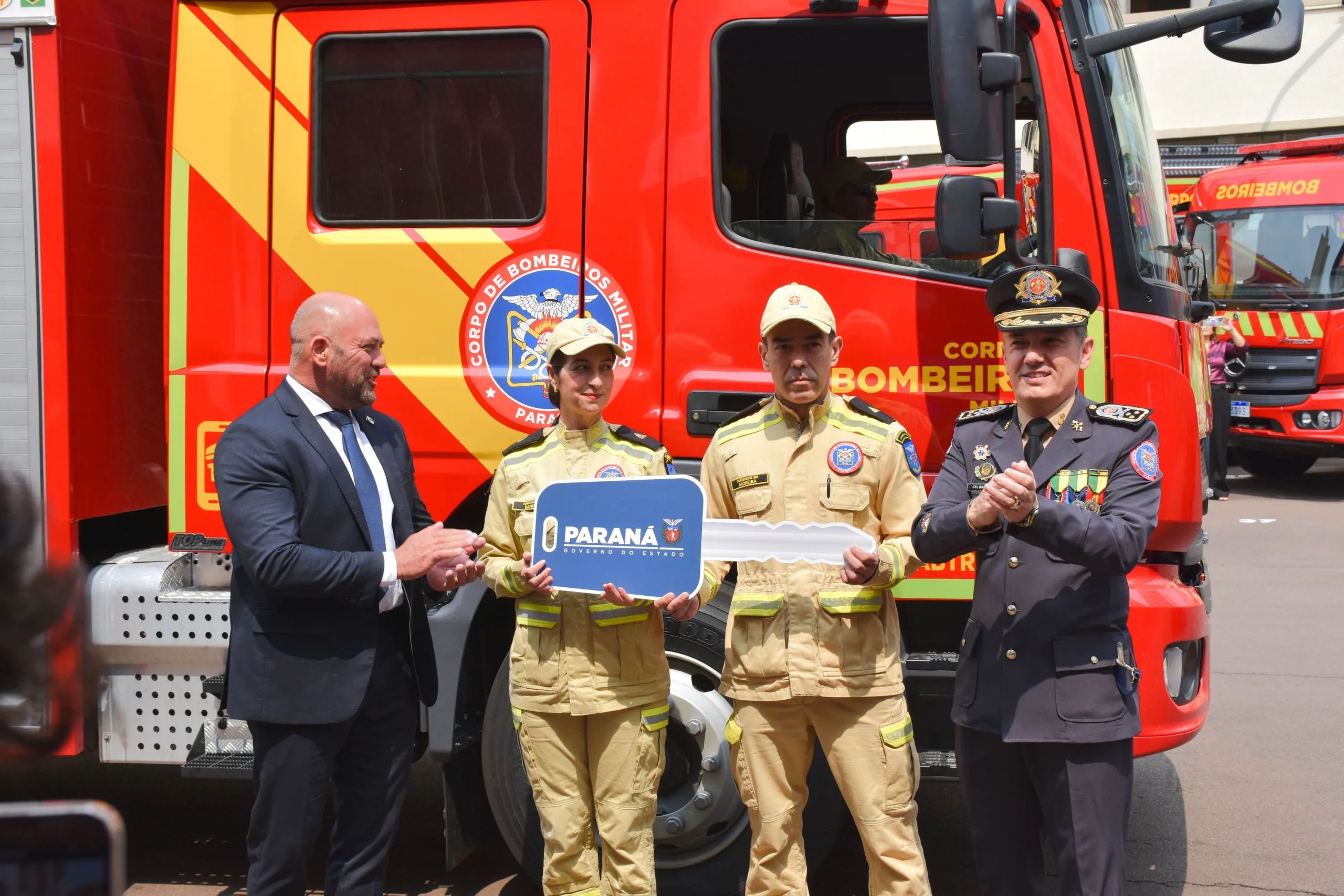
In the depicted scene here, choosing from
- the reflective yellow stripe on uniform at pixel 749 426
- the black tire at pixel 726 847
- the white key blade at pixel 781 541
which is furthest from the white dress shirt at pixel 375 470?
the reflective yellow stripe on uniform at pixel 749 426

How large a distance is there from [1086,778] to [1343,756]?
9.74ft

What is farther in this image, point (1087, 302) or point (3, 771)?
point (1087, 302)

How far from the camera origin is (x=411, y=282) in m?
3.70

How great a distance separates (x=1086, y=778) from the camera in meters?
2.95

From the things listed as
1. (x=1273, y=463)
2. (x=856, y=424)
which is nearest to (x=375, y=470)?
(x=856, y=424)

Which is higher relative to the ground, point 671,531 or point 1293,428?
point 671,531

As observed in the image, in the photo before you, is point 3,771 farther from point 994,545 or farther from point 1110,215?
point 1110,215

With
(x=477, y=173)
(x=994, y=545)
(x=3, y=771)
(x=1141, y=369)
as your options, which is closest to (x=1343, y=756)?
(x=1141, y=369)

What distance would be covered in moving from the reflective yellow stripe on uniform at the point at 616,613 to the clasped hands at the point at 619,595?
0.20 ft

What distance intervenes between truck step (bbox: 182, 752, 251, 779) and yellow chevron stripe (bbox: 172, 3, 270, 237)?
4.98ft

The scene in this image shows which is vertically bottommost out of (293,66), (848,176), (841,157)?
(848,176)

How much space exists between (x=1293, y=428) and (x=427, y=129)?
10799 millimetres

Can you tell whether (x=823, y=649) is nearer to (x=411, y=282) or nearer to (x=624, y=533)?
(x=624, y=533)

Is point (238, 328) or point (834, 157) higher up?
point (834, 157)
